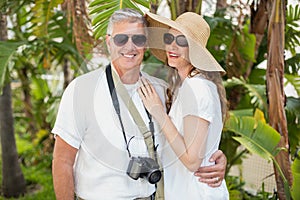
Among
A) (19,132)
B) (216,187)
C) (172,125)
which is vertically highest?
(172,125)

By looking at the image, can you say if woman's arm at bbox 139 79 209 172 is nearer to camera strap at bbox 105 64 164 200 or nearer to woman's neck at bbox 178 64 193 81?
camera strap at bbox 105 64 164 200

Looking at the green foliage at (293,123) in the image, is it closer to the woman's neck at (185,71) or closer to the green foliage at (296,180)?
the green foliage at (296,180)

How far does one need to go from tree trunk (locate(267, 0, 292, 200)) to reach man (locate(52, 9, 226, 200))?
1.06m

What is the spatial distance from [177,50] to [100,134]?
0.44m

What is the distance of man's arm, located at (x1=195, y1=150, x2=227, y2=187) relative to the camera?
161 centimetres

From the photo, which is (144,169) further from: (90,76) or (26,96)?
(26,96)

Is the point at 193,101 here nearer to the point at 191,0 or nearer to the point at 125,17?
the point at 125,17

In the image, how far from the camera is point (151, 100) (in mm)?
1543

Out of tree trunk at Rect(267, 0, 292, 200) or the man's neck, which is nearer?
the man's neck

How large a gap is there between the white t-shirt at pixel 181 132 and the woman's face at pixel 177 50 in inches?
2.9

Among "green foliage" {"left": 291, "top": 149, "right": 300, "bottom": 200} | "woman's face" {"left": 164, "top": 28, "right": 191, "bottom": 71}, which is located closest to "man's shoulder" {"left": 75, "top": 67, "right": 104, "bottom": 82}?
"woman's face" {"left": 164, "top": 28, "right": 191, "bottom": 71}

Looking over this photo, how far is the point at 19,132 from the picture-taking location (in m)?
6.61

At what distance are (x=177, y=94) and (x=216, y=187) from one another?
41 centimetres

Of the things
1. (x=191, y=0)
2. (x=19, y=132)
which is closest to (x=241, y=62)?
(x=191, y=0)
